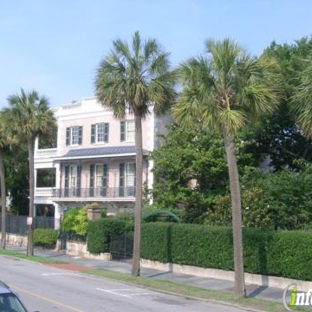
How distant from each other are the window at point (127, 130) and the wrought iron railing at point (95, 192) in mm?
4034

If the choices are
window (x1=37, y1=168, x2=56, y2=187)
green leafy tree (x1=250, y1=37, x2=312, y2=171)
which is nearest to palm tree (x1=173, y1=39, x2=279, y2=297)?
green leafy tree (x1=250, y1=37, x2=312, y2=171)

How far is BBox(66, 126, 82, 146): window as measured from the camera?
2051 inches

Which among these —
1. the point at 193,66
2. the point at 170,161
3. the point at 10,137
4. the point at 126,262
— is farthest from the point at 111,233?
the point at 193,66

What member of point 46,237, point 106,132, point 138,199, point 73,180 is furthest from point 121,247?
point 73,180

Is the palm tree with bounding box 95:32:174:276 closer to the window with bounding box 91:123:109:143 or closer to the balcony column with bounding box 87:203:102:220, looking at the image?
the balcony column with bounding box 87:203:102:220

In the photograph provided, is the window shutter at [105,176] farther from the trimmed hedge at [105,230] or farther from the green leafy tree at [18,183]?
the green leafy tree at [18,183]

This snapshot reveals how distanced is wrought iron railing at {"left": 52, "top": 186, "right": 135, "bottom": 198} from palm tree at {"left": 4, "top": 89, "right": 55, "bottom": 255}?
10.4 m

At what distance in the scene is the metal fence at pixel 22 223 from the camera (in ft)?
155

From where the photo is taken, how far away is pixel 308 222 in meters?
28.0

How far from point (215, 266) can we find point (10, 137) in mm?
19669

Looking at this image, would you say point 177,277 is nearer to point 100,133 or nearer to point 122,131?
point 122,131

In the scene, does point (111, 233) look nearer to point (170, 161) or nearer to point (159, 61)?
point (170, 161)

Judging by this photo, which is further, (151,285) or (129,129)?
(129,129)

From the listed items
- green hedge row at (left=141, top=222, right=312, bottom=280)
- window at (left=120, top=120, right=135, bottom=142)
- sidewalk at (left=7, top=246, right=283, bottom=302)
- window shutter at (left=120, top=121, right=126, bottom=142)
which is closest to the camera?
sidewalk at (left=7, top=246, right=283, bottom=302)
